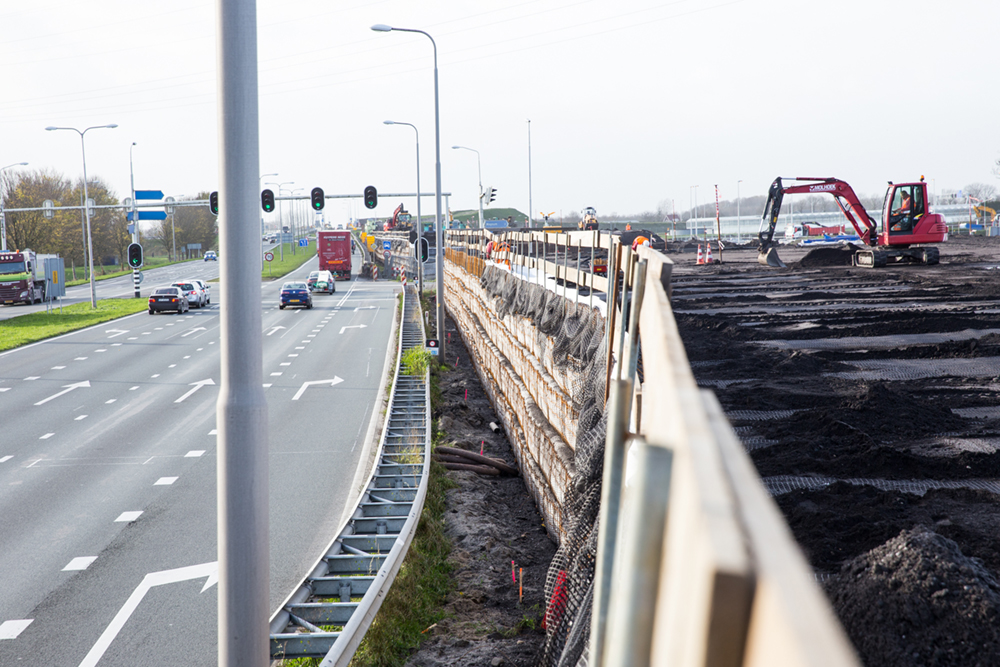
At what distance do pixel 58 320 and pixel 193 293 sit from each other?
9052 mm

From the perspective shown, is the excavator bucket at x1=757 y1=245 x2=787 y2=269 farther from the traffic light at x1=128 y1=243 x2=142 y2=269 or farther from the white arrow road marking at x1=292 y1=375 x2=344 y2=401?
the traffic light at x1=128 y1=243 x2=142 y2=269

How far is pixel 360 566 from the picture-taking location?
9188 mm

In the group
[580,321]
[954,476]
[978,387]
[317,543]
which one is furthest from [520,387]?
[954,476]

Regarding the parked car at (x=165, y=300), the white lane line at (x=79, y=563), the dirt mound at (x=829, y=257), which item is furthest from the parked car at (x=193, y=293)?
the white lane line at (x=79, y=563)

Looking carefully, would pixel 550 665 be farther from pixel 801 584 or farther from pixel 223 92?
pixel 801 584

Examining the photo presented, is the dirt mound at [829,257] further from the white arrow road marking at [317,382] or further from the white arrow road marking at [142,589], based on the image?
the white arrow road marking at [142,589]

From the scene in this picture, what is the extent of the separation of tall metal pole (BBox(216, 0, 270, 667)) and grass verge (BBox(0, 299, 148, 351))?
2943 cm

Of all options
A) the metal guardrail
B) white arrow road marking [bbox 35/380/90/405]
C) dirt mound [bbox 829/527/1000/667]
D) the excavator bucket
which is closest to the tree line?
white arrow road marking [bbox 35/380/90/405]

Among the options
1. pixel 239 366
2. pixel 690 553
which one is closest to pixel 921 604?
pixel 690 553

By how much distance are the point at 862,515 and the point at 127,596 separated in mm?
7923

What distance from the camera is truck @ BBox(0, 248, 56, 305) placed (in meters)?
48.3

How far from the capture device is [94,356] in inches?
1144

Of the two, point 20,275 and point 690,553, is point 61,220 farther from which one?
point 690,553

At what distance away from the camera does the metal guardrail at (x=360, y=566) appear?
7.28 meters
